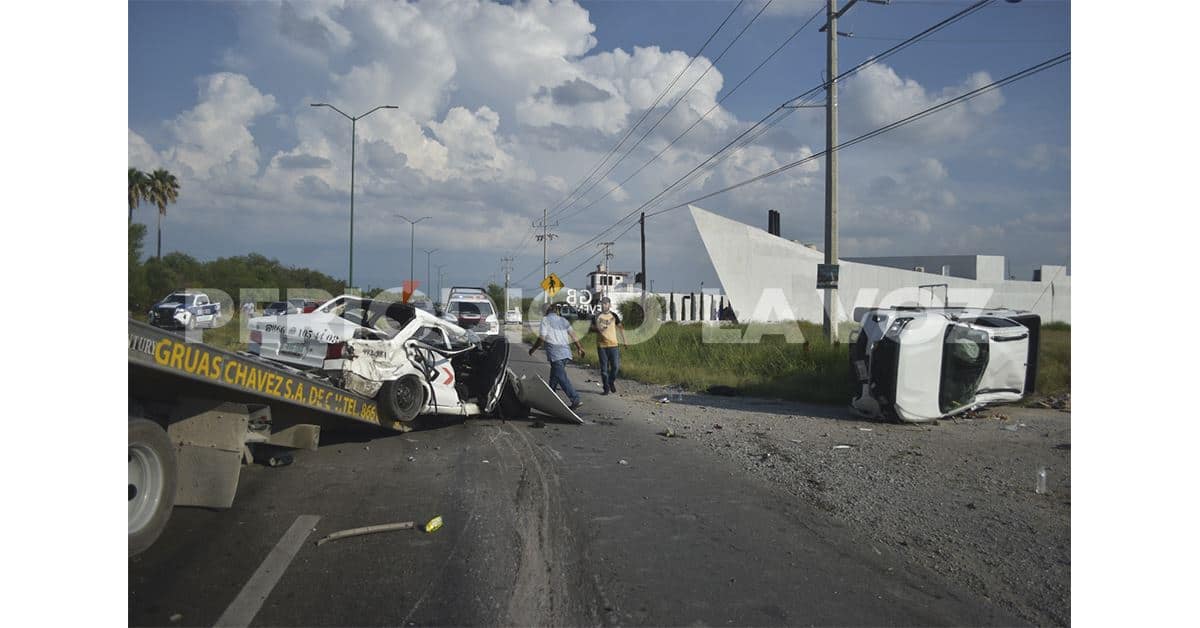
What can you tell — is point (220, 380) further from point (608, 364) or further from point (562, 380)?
point (608, 364)

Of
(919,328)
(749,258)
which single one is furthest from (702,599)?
(749,258)

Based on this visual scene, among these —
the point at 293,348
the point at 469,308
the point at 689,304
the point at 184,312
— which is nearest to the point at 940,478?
the point at 293,348

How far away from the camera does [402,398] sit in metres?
8.55

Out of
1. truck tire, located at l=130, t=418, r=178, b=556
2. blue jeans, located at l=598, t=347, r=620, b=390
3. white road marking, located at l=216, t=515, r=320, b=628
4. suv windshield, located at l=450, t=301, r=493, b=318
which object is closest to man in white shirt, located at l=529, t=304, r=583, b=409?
blue jeans, located at l=598, t=347, r=620, b=390

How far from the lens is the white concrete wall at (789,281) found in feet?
148

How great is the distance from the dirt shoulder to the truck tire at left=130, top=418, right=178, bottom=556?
4.71 m

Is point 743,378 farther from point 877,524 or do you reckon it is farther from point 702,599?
point 702,599

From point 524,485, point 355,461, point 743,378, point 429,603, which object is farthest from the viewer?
point 743,378

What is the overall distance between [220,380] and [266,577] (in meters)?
1.37

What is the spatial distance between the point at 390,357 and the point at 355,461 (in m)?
1.32

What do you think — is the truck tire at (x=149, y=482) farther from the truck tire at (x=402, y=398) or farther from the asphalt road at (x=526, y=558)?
the truck tire at (x=402, y=398)

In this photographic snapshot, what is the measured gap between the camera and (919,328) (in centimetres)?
1071

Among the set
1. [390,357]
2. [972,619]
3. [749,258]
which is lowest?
[972,619]

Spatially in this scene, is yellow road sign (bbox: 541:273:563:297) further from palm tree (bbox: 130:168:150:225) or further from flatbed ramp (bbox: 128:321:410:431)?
flatbed ramp (bbox: 128:321:410:431)
